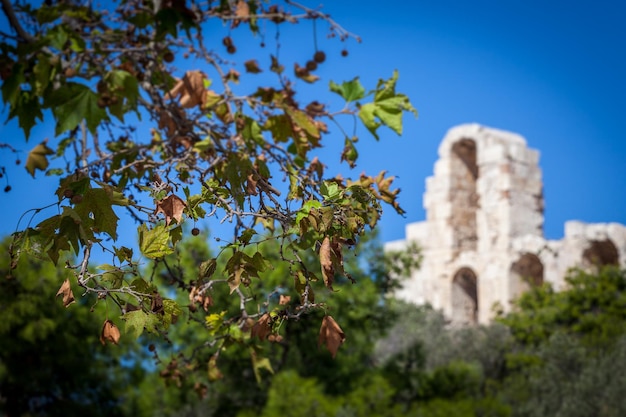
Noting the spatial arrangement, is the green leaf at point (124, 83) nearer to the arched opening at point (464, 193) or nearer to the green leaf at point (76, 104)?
the green leaf at point (76, 104)

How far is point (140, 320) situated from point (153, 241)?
194mm

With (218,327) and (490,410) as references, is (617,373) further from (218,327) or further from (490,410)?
(218,327)

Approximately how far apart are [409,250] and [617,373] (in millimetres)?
3243

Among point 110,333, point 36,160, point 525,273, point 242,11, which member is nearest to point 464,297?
point 525,273

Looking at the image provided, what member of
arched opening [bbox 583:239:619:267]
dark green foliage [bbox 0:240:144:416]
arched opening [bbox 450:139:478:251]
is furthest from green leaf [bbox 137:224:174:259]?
arched opening [bbox 450:139:478:251]

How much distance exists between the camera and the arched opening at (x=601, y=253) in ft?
59.5

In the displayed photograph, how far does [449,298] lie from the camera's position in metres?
20.8

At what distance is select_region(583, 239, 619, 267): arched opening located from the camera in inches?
714

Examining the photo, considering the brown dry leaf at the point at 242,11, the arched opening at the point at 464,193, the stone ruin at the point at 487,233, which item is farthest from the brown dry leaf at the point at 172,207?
the arched opening at the point at 464,193

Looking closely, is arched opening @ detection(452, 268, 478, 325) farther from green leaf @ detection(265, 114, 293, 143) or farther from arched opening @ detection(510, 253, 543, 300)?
green leaf @ detection(265, 114, 293, 143)

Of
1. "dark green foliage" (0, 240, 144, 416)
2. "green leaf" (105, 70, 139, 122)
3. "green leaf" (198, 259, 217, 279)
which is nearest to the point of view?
"green leaf" (198, 259, 217, 279)

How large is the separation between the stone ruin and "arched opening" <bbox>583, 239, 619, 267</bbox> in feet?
0.08

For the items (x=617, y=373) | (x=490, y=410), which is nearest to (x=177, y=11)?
(x=490, y=410)

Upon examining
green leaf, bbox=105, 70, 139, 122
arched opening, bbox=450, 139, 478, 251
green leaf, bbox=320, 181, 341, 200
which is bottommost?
green leaf, bbox=320, 181, 341, 200
